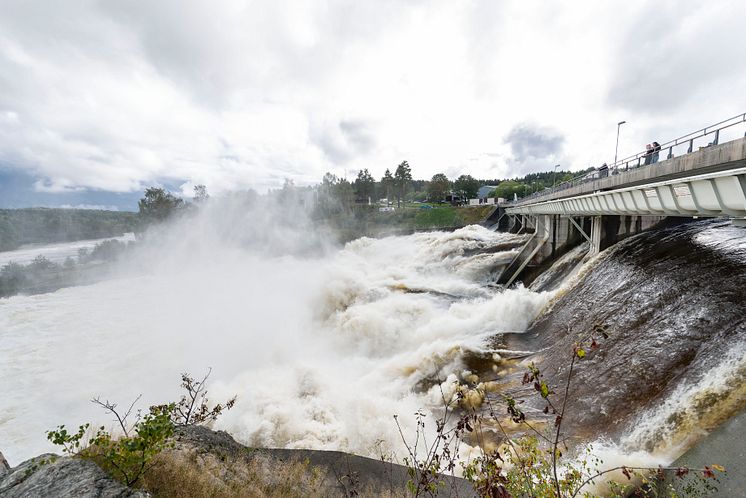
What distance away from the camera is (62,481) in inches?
148

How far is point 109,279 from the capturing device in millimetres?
36625

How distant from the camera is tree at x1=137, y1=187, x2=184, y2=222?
61.4 metres

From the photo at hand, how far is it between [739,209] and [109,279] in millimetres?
50849

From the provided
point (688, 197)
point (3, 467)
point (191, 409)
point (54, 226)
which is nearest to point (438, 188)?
point (688, 197)

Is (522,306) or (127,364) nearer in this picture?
(522,306)

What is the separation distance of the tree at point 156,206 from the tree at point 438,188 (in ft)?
215

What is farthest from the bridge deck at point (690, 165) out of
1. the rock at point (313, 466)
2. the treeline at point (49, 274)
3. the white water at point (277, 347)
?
the treeline at point (49, 274)

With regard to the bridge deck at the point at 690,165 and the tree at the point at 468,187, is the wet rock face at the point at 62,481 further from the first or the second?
the tree at the point at 468,187

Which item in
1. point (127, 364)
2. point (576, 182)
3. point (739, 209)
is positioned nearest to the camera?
point (739, 209)

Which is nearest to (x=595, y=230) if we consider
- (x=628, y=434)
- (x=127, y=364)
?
(x=628, y=434)

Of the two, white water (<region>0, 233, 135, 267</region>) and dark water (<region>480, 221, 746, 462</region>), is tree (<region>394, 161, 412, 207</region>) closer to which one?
white water (<region>0, 233, 135, 267</region>)

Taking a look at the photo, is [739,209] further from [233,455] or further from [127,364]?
[127,364]

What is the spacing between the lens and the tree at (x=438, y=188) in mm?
89062

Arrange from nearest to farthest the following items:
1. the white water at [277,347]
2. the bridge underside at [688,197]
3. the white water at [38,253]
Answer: the bridge underside at [688,197] < the white water at [277,347] < the white water at [38,253]
